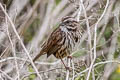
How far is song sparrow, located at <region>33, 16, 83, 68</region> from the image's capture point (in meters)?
5.05

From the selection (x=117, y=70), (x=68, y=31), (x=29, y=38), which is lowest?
(x=117, y=70)

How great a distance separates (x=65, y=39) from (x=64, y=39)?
0.8 inches

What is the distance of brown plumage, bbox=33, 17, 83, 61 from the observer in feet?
16.6

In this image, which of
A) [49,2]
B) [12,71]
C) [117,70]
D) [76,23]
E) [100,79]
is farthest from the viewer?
[49,2]

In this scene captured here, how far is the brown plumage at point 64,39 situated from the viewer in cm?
505

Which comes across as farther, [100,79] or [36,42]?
[36,42]

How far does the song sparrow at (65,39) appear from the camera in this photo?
5051 millimetres

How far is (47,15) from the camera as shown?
298 inches

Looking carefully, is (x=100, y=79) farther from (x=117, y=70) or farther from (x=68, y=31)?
(x=117, y=70)

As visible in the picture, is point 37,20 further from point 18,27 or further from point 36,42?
point 18,27

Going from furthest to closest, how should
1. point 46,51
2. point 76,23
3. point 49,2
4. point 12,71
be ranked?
point 49,2
point 12,71
point 46,51
point 76,23

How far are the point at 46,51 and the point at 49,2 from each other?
7.91ft

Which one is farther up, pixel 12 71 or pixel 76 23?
pixel 76 23

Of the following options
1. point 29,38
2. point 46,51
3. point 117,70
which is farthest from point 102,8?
point 29,38
